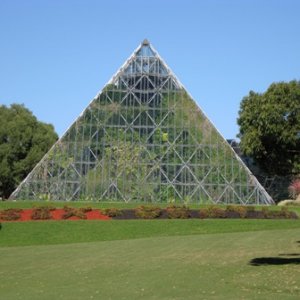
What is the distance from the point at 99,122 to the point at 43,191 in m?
7.18

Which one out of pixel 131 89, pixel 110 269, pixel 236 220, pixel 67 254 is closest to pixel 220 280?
pixel 110 269

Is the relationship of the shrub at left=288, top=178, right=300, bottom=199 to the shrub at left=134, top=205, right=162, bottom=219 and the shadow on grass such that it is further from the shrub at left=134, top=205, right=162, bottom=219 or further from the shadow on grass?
the shadow on grass

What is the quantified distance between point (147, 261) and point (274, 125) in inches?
1312

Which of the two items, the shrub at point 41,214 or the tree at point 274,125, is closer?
the shrub at point 41,214

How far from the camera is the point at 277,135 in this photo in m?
48.3

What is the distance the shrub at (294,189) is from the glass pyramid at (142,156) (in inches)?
355

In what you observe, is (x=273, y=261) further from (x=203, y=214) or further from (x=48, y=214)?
(x=48, y=214)

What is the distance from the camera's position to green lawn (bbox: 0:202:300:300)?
1152 centimetres

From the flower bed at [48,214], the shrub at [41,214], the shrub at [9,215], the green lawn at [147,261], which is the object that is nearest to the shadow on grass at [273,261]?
the green lawn at [147,261]

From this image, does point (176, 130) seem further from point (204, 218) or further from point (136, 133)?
point (204, 218)

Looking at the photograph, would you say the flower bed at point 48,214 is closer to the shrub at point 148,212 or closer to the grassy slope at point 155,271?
the shrub at point 148,212

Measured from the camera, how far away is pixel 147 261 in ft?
55.4

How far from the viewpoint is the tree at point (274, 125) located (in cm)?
4794

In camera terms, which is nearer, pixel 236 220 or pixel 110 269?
pixel 110 269
